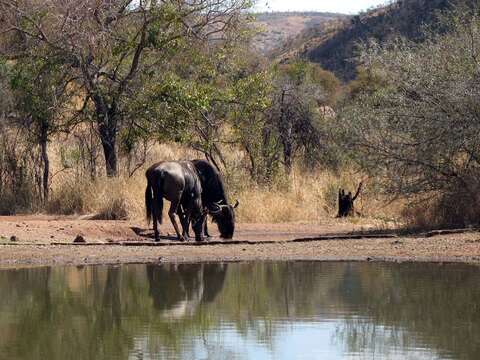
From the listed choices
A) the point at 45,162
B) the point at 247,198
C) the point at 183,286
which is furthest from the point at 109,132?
the point at 183,286

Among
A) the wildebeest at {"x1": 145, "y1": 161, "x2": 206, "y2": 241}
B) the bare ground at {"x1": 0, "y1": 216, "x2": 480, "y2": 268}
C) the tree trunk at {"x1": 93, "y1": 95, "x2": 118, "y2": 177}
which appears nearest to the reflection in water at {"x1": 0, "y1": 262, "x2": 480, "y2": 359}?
the bare ground at {"x1": 0, "y1": 216, "x2": 480, "y2": 268}

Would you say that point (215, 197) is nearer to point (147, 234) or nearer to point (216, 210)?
point (216, 210)

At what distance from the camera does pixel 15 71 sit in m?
25.2

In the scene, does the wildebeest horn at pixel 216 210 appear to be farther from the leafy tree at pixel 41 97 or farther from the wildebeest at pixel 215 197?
the leafy tree at pixel 41 97

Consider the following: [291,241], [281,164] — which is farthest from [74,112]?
[291,241]

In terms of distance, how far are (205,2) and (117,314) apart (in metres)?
14.4

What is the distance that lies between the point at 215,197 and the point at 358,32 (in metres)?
51.3

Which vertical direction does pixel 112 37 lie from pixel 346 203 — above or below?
above

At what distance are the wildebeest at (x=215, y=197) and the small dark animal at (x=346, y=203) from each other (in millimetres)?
3810

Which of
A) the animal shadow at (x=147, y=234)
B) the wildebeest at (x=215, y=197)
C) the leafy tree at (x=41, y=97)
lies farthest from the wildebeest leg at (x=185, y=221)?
the leafy tree at (x=41, y=97)

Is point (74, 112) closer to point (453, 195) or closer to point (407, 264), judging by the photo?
point (453, 195)

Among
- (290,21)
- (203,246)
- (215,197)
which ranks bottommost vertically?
(203,246)

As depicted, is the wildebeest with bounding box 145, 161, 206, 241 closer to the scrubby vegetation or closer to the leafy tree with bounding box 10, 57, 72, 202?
the scrubby vegetation

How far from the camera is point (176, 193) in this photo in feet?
65.1
